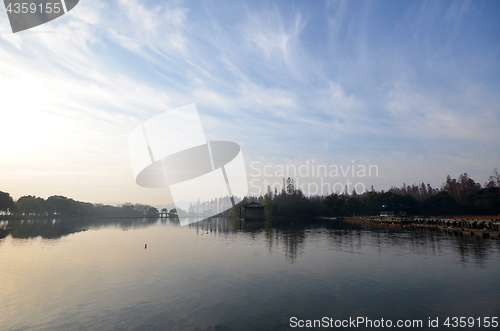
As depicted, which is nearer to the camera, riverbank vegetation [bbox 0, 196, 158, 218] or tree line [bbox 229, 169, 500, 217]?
tree line [bbox 229, 169, 500, 217]

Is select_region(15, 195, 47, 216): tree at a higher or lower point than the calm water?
higher

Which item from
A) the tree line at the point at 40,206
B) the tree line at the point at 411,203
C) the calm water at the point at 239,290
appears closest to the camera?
the calm water at the point at 239,290

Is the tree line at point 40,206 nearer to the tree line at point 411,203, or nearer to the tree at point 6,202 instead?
the tree at point 6,202

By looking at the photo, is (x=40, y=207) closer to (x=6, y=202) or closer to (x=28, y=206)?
(x=28, y=206)

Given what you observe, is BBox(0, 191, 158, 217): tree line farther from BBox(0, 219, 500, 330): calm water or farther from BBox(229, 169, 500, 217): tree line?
BBox(0, 219, 500, 330): calm water

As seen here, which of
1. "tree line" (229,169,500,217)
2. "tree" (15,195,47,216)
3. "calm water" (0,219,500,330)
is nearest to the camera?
"calm water" (0,219,500,330)

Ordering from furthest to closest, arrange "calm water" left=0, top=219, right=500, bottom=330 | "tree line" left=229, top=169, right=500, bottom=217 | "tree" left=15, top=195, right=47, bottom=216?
"tree" left=15, top=195, right=47, bottom=216 → "tree line" left=229, top=169, right=500, bottom=217 → "calm water" left=0, top=219, right=500, bottom=330

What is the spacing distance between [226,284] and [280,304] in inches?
195

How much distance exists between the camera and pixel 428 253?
27.4 m

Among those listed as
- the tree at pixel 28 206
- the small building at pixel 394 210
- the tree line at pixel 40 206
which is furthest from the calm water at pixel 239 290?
the tree at pixel 28 206

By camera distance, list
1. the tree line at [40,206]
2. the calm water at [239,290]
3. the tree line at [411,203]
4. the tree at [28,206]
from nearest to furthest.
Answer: the calm water at [239,290] → the tree line at [411,203] → the tree line at [40,206] → the tree at [28,206]

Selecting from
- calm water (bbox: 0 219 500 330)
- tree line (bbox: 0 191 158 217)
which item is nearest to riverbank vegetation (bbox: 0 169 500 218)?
tree line (bbox: 0 191 158 217)

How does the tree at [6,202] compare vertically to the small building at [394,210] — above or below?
above

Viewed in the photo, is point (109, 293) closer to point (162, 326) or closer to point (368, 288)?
point (162, 326)
